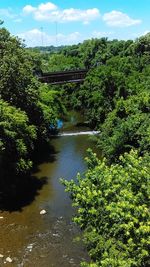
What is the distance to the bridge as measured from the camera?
55.6m

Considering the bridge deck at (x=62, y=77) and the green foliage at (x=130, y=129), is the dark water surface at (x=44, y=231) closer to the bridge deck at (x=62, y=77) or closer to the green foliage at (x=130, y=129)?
the green foliage at (x=130, y=129)

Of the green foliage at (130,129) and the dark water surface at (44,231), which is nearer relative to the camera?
Result: the dark water surface at (44,231)

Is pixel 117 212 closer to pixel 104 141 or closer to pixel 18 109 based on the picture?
pixel 18 109

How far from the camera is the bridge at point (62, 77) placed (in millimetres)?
55594

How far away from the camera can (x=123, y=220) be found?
1381 cm

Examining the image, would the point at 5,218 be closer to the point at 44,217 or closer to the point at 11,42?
the point at 44,217

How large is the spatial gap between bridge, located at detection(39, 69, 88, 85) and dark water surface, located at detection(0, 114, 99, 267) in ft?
80.1

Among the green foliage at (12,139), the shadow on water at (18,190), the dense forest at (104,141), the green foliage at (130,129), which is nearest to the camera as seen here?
the dense forest at (104,141)

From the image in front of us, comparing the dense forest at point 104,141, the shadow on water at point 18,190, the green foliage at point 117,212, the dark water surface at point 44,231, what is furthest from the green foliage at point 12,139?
the green foliage at point 117,212

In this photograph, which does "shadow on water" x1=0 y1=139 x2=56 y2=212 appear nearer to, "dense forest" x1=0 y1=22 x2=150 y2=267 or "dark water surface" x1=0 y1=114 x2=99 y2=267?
"dark water surface" x1=0 y1=114 x2=99 y2=267

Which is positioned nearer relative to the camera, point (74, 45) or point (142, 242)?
point (142, 242)

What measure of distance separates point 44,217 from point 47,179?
276 inches

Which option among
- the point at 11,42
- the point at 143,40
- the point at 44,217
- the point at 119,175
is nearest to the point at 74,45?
the point at 143,40

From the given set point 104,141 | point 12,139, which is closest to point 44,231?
point 12,139
